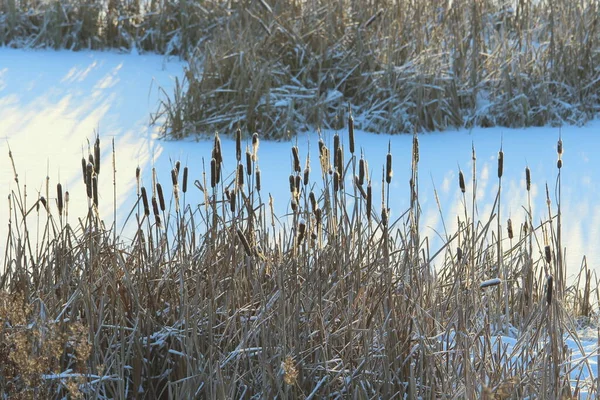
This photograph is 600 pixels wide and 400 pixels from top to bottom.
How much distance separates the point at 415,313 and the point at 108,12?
564 centimetres

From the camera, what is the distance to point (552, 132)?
5.25m

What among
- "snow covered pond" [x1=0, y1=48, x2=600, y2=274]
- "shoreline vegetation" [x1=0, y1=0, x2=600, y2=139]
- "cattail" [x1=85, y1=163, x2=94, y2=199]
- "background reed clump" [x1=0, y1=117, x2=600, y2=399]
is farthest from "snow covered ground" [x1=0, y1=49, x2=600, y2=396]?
"cattail" [x1=85, y1=163, x2=94, y2=199]

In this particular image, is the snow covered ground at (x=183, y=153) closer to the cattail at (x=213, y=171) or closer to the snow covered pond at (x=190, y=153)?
the snow covered pond at (x=190, y=153)

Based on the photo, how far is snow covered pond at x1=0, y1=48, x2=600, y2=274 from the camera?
12.6 feet

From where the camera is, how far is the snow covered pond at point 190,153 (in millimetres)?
3838

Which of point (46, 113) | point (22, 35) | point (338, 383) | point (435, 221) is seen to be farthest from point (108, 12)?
point (338, 383)

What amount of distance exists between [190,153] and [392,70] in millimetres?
1360

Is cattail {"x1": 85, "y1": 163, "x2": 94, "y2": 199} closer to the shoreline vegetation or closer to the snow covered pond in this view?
the snow covered pond

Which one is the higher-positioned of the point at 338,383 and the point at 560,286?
the point at 560,286

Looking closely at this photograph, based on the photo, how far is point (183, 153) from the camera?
4.74 metres

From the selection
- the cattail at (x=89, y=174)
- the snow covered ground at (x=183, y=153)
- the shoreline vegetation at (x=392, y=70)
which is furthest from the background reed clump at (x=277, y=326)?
the shoreline vegetation at (x=392, y=70)

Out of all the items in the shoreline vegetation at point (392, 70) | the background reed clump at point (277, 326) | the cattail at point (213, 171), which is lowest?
the background reed clump at point (277, 326)

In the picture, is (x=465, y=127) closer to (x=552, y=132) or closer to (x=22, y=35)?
(x=552, y=132)

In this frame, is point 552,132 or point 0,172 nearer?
point 0,172
